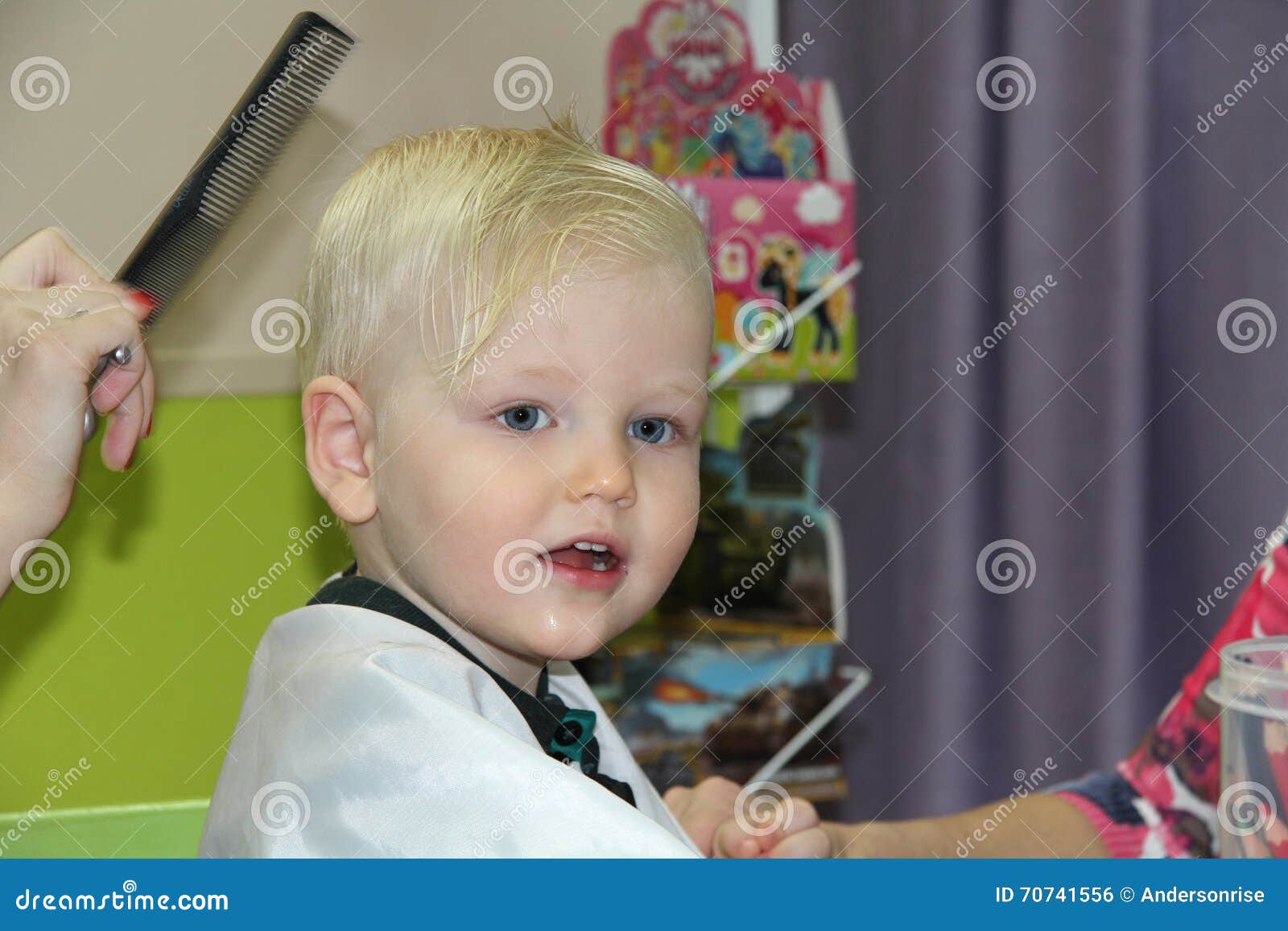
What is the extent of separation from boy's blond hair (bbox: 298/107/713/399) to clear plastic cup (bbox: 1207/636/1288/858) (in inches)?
16.3

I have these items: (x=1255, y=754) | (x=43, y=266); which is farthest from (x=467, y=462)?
(x=1255, y=754)

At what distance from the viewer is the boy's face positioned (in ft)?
2.46

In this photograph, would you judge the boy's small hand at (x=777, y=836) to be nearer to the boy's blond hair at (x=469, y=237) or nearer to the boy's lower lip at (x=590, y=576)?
the boy's lower lip at (x=590, y=576)

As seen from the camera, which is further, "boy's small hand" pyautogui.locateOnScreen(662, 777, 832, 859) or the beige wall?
the beige wall

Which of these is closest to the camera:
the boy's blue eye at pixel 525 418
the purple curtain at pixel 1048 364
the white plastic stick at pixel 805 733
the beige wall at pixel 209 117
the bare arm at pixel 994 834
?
the boy's blue eye at pixel 525 418

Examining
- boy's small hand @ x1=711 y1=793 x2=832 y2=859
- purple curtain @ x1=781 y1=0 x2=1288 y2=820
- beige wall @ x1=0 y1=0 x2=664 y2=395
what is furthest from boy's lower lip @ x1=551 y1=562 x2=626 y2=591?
purple curtain @ x1=781 y1=0 x2=1288 y2=820

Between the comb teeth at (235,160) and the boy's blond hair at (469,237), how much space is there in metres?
0.06

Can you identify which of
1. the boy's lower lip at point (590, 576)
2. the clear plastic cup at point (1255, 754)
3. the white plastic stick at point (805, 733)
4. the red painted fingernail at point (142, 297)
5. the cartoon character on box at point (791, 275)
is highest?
the cartoon character on box at point (791, 275)

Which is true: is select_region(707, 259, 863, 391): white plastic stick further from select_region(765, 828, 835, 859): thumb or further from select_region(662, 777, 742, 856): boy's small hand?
select_region(765, 828, 835, 859): thumb

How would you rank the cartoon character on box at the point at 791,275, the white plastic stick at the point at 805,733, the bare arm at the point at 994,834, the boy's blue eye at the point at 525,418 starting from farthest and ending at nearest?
the white plastic stick at the point at 805,733 → the cartoon character on box at the point at 791,275 → the bare arm at the point at 994,834 → the boy's blue eye at the point at 525,418

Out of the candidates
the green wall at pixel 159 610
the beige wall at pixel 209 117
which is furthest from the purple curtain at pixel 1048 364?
the green wall at pixel 159 610

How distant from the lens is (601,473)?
29.6 inches

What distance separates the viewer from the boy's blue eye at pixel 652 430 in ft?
2.62
